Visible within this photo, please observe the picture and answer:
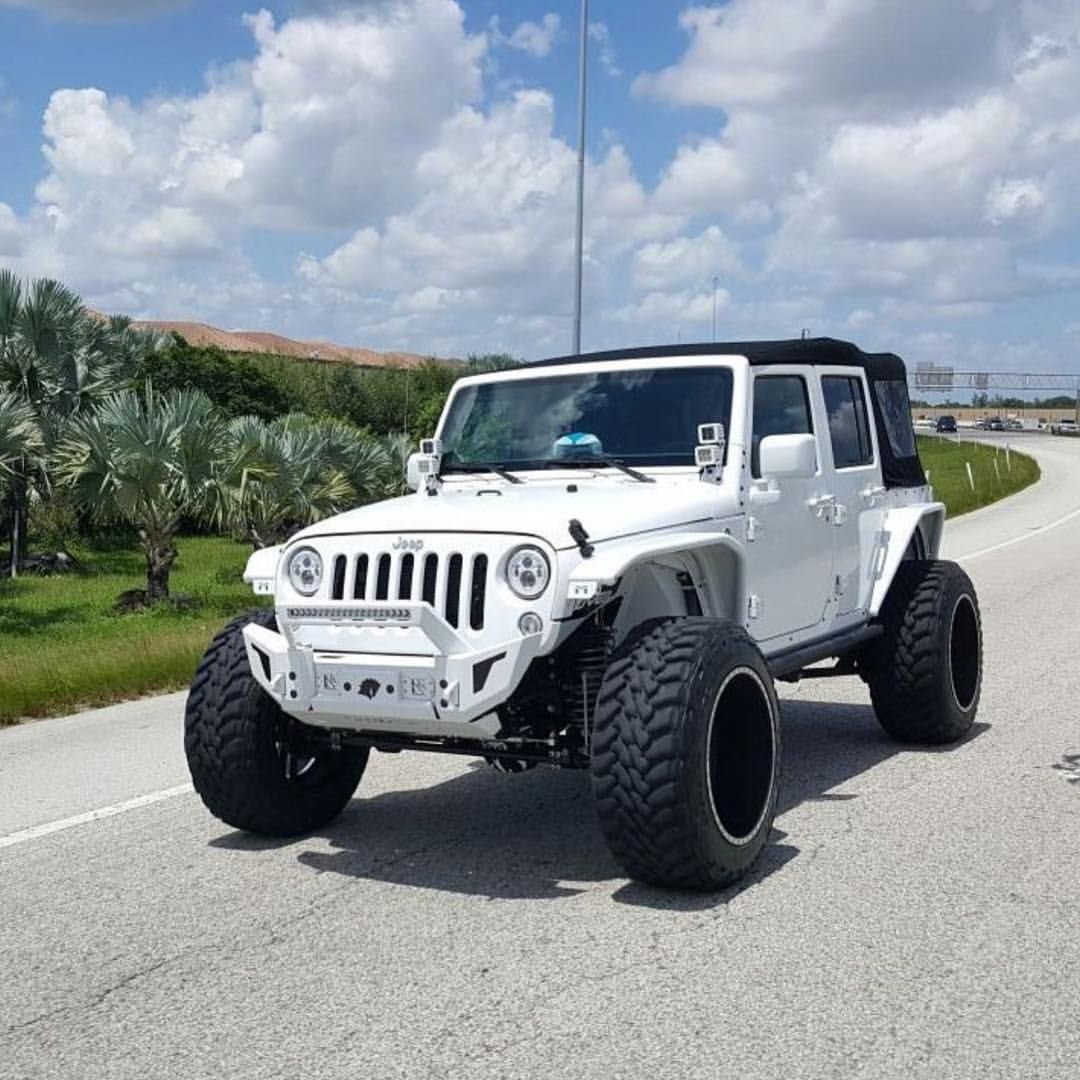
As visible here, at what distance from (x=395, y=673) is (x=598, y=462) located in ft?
5.62

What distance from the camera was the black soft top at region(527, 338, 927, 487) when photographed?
6.88 meters

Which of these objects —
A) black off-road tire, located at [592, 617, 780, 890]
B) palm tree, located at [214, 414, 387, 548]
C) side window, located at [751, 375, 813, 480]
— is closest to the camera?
black off-road tire, located at [592, 617, 780, 890]

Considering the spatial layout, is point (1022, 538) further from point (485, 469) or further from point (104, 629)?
point (485, 469)

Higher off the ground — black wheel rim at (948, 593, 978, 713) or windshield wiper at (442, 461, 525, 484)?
windshield wiper at (442, 461, 525, 484)

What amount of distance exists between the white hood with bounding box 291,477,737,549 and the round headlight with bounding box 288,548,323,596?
7 cm

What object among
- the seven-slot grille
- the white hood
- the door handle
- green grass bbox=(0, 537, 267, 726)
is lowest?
green grass bbox=(0, 537, 267, 726)

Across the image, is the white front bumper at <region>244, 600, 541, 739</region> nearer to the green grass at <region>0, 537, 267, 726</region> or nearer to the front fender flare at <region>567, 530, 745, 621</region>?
the front fender flare at <region>567, 530, 745, 621</region>

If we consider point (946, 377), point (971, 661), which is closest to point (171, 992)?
point (971, 661)

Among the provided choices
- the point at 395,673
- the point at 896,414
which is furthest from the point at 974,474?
the point at 395,673

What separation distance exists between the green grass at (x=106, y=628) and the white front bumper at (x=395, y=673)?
195 inches

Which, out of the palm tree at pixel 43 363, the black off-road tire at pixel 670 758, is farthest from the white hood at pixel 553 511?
the palm tree at pixel 43 363

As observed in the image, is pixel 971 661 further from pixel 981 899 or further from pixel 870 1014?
pixel 870 1014

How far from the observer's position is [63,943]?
195 inches

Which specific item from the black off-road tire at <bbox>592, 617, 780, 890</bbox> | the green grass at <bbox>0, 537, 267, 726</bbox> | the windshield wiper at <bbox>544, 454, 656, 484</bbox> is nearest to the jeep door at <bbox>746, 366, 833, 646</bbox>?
the windshield wiper at <bbox>544, 454, 656, 484</bbox>
